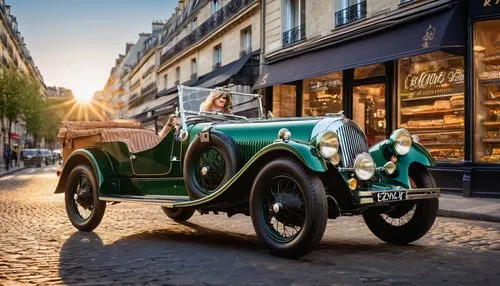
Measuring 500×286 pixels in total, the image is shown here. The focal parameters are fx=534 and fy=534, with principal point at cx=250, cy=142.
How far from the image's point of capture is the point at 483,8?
1051 cm

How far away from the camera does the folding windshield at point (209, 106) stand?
21.1ft

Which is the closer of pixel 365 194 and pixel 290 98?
pixel 365 194

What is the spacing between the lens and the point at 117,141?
6586 mm

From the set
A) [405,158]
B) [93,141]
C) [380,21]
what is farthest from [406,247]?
[380,21]

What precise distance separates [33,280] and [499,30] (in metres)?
10.1

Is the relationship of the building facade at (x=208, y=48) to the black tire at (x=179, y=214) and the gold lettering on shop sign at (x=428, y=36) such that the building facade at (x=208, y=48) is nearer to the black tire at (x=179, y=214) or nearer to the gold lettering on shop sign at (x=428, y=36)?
the black tire at (x=179, y=214)

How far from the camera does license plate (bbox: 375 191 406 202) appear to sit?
184 inches

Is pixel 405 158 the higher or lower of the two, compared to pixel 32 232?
higher

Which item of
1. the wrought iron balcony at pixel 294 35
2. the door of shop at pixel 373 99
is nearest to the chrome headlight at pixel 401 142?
the door of shop at pixel 373 99

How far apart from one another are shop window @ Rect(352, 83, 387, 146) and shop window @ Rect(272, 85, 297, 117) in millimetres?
2951

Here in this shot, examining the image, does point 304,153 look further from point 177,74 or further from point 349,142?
point 177,74

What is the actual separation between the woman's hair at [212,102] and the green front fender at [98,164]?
139 cm

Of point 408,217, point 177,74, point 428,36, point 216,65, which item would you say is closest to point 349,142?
point 408,217

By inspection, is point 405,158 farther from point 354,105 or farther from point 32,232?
point 354,105
